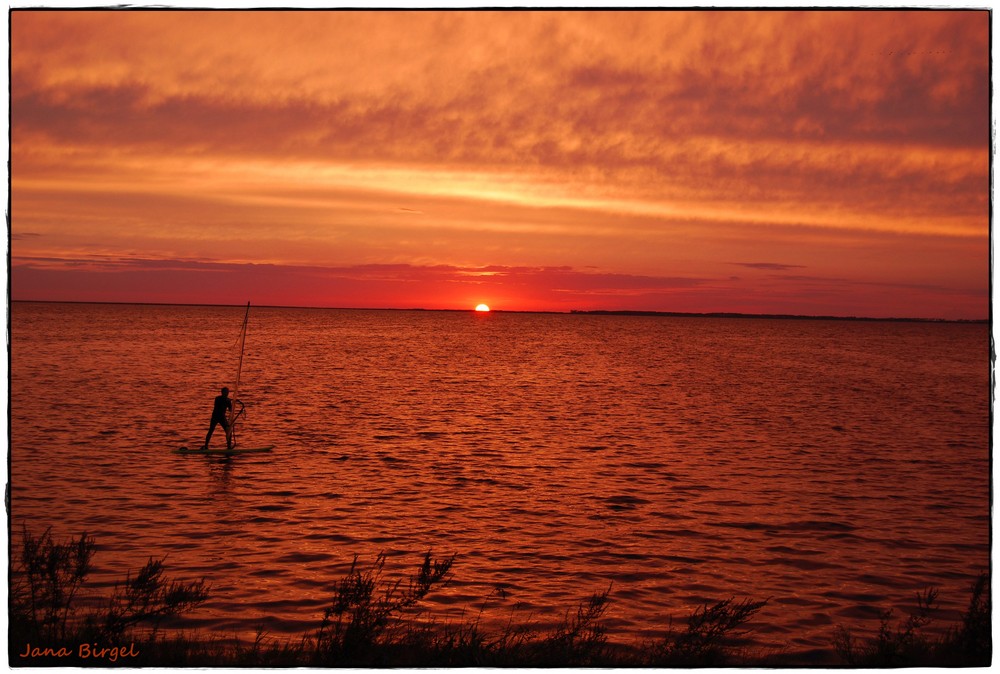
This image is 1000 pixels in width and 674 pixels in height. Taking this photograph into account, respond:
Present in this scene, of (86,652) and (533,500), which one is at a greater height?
(86,652)

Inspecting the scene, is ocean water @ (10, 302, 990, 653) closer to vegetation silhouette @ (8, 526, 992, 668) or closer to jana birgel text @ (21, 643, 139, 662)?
vegetation silhouette @ (8, 526, 992, 668)

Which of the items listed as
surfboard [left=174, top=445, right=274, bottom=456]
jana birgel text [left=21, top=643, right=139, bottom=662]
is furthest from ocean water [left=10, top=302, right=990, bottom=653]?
jana birgel text [left=21, top=643, right=139, bottom=662]

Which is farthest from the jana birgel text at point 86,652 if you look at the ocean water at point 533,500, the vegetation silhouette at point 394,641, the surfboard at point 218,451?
the surfboard at point 218,451

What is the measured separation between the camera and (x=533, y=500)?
25281 millimetres

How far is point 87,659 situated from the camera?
928cm

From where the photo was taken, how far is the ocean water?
16.8m

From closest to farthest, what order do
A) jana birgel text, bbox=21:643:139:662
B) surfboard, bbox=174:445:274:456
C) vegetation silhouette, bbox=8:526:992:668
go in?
jana birgel text, bbox=21:643:139:662 → vegetation silhouette, bbox=8:526:992:668 → surfboard, bbox=174:445:274:456

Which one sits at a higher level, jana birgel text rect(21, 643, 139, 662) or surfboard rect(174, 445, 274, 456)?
jana birgel text rect(21, 643, 139, 662)

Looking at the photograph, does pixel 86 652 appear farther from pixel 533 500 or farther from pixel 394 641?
pixel 533 500

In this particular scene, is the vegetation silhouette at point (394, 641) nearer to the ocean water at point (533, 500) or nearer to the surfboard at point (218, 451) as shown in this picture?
the ocean water at point (533, 500)

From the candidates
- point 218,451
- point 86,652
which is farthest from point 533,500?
point 86,652

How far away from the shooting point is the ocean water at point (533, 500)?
1675cm

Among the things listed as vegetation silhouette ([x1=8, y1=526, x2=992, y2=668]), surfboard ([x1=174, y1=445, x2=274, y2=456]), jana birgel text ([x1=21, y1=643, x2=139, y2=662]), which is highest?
jana birgel text ([x1=21, y1=643, x2=139, y2=662])

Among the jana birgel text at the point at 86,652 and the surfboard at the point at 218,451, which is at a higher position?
the jana birgel text at the point at 86,652
